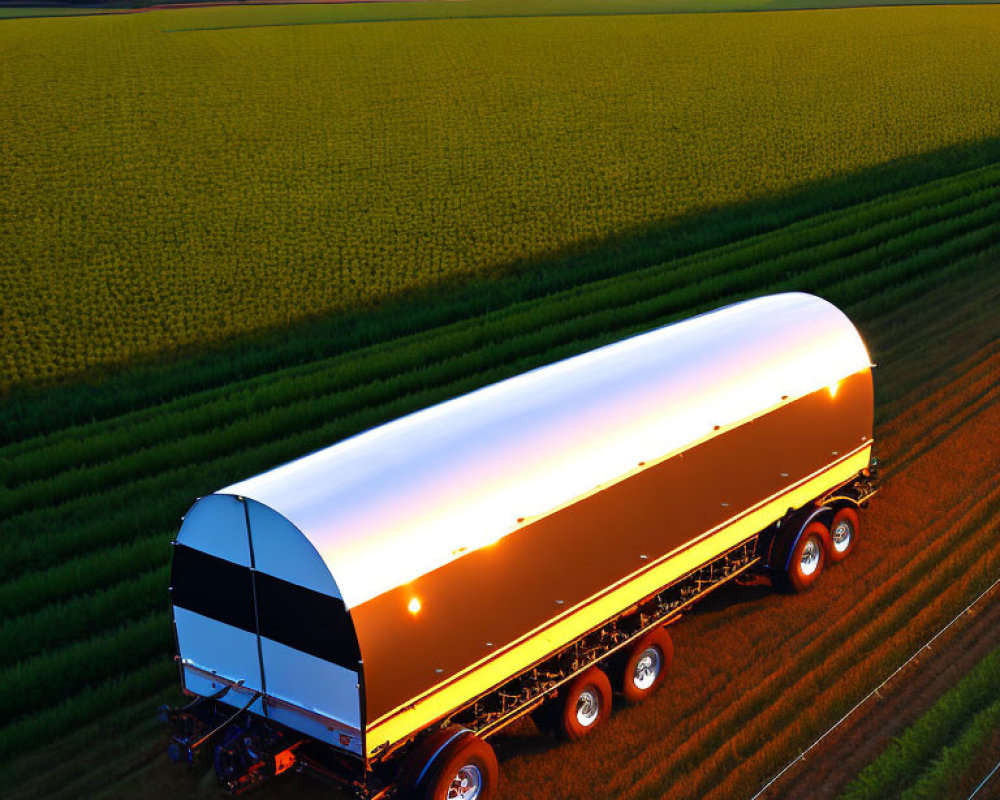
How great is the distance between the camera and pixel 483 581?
10.6 metres

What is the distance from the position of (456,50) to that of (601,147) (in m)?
18.1

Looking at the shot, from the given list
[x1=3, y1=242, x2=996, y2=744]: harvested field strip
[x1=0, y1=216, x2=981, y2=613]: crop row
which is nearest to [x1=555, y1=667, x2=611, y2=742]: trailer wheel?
[x1=3, y1=242, x2=996, y2=744]: harvested field strip

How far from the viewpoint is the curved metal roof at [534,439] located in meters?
10.1

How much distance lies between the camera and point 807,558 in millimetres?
15242

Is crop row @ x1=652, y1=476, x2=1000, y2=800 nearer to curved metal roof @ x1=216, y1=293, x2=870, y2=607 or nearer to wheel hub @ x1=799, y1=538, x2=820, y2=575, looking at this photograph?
wheel hub @ x1=799, y1=538, x2=820, y2=575

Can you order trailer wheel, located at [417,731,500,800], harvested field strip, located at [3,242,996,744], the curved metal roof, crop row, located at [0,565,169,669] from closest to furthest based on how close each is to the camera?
the curved metal roof
trailer wheel, located at [417,731,500,800]
crop row, located at [0,565,169,669]
harvested field strip, located at [3,242,996,744]

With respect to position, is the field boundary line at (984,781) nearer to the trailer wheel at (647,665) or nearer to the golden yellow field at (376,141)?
the trailer wheel at (647,665)

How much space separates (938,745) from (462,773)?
5119 millimetres

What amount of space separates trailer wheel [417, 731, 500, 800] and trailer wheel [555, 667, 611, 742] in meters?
1.05

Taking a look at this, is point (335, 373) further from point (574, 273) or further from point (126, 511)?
point (574, 273)

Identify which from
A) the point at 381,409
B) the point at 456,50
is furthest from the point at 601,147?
the point at 381,409

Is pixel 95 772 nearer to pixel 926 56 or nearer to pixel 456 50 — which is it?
pixel 456 50

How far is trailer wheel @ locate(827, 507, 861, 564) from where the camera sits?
15.6 meters

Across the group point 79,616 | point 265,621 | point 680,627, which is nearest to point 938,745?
point 680,627
